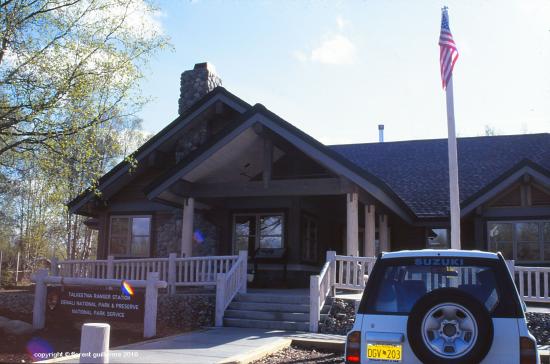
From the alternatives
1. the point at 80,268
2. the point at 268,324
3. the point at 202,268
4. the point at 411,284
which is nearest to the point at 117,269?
the point at 80,268

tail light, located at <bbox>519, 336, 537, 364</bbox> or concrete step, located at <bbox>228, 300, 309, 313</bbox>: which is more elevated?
tail light, located at <bbox>519, 336, 537, 364</bbox>

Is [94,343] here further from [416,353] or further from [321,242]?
[321,242]

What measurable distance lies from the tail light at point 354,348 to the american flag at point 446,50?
795cm

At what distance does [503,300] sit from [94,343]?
12.0ft

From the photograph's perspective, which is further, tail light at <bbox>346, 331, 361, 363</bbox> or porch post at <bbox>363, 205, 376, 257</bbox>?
porch post at <bbox>363, 205, 376, 257</bbox>

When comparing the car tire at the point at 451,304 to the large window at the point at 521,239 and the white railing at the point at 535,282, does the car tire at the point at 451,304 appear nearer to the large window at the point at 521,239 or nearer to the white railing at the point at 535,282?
the white railing at the point at 535,282

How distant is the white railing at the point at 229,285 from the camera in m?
11.4

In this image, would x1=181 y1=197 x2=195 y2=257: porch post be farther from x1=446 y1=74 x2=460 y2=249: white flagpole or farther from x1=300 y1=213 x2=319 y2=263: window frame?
x1=446 y1=74 x2=460 y2=249: white flagpole

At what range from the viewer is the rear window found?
178 inches

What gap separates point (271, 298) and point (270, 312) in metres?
0.57

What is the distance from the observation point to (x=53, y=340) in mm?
10648

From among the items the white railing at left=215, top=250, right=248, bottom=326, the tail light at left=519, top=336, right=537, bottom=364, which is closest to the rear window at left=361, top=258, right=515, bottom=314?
the tail light at left=519, top=336, right=537, bottom=364

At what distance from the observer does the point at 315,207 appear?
17344 mm

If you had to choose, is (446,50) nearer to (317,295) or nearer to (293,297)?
(317,295)
